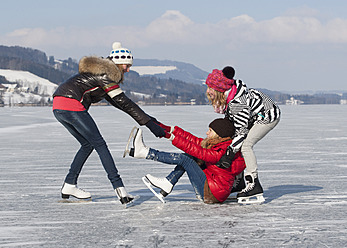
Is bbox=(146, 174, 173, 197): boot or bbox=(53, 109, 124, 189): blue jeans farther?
bbox=(146, 174, 173, 197): boot

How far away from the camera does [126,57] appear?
222 inches

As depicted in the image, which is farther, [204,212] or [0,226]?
[204,212]

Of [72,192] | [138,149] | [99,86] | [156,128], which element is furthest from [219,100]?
[72,192]

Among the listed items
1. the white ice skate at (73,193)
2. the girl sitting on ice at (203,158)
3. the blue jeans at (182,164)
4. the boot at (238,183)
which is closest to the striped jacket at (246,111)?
the girl sitting on ice at (203,158)

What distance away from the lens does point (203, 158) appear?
5.62 meters

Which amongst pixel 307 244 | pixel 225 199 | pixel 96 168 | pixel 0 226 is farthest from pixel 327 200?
pixel 96 168

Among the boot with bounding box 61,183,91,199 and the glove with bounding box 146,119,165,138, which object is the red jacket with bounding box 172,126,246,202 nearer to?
the glove with bounding box 146,119,165,138

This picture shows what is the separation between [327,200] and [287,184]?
1.42 metres

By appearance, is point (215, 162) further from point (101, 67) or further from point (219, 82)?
point (101, 67)

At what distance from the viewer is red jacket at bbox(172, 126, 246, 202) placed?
18.3 feet

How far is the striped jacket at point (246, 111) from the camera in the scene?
18.1ft

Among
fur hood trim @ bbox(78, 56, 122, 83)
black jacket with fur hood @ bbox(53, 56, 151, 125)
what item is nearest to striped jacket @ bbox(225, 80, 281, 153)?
black jacket with fur hood @ bbox(53, 56, 151, 125)

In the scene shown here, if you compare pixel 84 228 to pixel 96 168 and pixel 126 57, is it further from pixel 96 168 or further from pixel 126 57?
pixel 96 168

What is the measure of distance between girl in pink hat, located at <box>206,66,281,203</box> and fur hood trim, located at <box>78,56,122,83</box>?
1.01 meters
